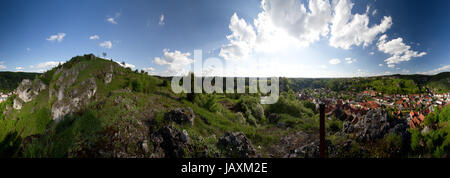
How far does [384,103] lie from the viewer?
632cm

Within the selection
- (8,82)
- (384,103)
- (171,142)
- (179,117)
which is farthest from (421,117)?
(8,82)

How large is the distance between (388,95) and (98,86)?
1622 centimetres

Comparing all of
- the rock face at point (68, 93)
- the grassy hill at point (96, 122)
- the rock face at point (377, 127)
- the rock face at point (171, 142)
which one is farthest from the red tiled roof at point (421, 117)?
the rock face at point (68, 93)

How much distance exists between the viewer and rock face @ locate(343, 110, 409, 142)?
427 cm

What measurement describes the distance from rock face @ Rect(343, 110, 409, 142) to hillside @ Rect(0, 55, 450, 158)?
0.02 metres

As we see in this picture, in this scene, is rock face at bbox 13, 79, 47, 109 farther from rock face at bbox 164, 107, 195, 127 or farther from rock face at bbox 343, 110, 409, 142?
rock face at bbox 343, 110, 409, 142

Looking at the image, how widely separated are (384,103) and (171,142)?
9.64m

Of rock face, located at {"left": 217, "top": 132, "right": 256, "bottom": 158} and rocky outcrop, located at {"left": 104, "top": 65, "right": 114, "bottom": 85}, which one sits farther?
rocky outcrop, located at {"left": 104, "top": 65, "right": 114, "bottom": 85}

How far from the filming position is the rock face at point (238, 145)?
496 cm

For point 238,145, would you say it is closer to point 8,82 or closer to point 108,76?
point 108,76

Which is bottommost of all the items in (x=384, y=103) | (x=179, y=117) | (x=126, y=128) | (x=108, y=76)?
(x=126, y=128)

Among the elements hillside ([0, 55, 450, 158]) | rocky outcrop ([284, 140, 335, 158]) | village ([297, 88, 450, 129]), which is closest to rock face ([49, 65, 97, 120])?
hillside ([0, 55, 450, 158])
